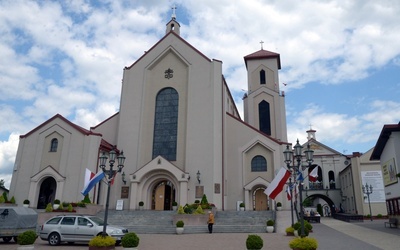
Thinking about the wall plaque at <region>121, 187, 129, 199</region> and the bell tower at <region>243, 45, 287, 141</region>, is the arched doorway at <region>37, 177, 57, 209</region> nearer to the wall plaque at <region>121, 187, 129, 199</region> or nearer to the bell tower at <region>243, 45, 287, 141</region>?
the wall plaque at <region>121, 187, 129, 199</region>

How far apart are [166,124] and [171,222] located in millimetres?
11159

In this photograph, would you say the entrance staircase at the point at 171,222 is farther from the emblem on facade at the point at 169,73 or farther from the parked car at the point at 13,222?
the emblem on facade at the point at 169,73

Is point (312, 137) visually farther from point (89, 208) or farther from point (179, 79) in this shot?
point (89, 208)

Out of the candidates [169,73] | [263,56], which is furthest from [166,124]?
[263,56]

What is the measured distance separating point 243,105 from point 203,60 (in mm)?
13291

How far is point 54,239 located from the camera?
15.9m

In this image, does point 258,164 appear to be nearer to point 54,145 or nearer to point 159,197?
point 159,197

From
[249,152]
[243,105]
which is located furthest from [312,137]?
[249,152]

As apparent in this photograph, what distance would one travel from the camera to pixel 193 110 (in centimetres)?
3178

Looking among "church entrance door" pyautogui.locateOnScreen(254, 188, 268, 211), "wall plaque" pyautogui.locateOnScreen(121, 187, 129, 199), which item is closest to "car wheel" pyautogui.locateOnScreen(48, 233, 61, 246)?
"wall plaque" pyautogui.locateOnScreen(121, 187, 129, 199)

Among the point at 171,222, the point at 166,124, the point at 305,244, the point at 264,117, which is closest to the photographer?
the point at 305,244

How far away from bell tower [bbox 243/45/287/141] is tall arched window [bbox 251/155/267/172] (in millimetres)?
9100

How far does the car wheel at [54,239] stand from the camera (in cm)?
1583

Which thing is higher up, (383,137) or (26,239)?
(383,137)
